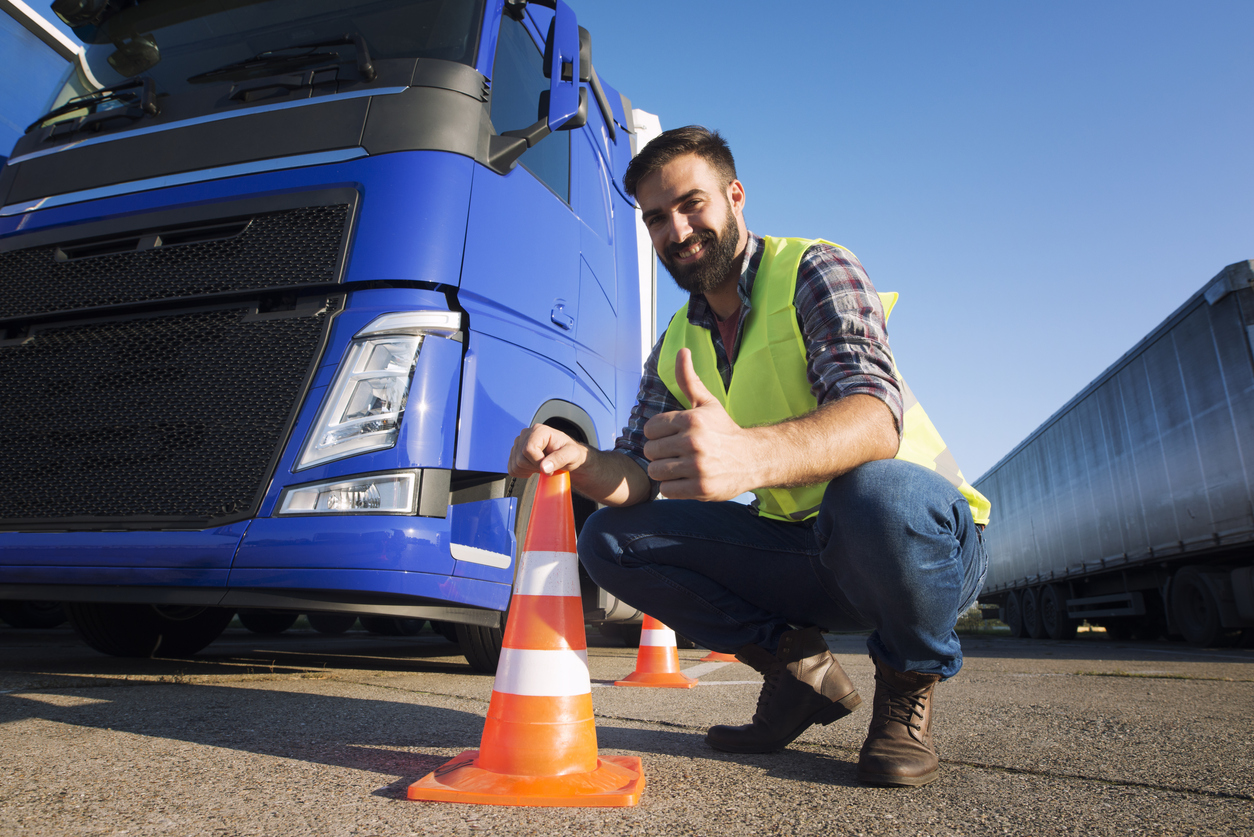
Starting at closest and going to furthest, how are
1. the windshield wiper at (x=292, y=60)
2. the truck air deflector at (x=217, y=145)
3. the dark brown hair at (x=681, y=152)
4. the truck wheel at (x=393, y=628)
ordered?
the dark brown hair at (x=681, y=152), the truck air deflector at (x=217, y=145), the windshield wiper at (x=292, y=60), the truck wheel at (x=393, y=628)

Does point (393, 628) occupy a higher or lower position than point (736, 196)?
lower

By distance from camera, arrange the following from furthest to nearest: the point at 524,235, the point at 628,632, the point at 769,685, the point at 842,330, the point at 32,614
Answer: the point at 32,614, the point at 628,632, the point at 524,235, the point at 769,685, the point at 842,330

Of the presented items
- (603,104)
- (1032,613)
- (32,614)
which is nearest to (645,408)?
(603,104)

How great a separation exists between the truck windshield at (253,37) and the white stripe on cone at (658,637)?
8.56ft

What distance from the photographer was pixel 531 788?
4.51 feet

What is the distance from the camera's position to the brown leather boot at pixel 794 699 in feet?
5.91

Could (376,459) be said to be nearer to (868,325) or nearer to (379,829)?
(379,829)

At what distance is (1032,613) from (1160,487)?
6254mm

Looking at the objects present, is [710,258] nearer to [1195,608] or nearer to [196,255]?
[196,255]

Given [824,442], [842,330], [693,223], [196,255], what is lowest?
[824,442]

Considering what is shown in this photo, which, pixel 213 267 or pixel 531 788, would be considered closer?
pixel 531 788

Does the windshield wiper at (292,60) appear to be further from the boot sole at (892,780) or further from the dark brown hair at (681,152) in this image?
the boot sole at (892,780)

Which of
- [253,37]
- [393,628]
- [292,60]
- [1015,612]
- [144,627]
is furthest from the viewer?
[1015,612]

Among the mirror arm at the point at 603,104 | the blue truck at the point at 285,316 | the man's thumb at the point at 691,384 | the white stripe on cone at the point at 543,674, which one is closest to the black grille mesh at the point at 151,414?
the blue truck at the point at 285,316
